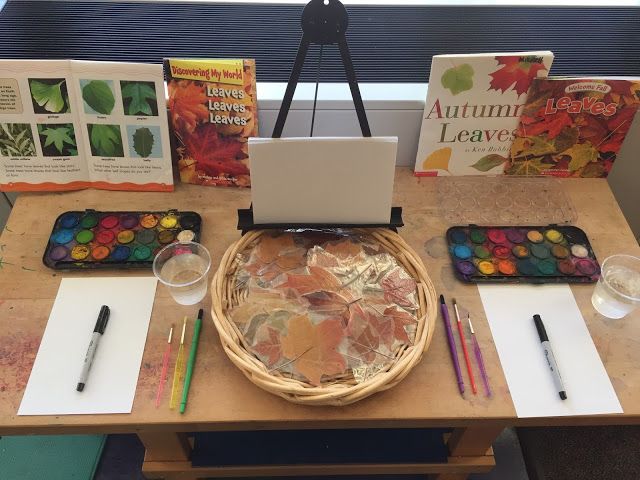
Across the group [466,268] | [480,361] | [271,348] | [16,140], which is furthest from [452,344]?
[16,140]

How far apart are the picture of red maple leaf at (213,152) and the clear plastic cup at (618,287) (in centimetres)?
67

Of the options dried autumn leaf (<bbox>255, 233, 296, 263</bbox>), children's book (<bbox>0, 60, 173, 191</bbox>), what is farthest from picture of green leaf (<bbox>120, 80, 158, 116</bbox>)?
dried autumn leaf (<bbox>255, 233, 296, 263</bbox>)

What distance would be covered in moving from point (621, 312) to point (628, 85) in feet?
1.38

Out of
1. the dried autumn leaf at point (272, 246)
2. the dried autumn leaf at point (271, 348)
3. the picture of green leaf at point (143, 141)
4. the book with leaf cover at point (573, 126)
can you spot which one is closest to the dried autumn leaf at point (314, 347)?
the dried autumn leaf at point (271, 348)

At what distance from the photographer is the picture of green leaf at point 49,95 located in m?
1.02

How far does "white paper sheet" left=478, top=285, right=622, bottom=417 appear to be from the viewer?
847 mm

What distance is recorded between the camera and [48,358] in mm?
881

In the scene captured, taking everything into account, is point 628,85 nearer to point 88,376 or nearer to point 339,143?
point 339,143

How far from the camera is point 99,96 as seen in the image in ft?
3.39

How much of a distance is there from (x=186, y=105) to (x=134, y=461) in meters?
0.87

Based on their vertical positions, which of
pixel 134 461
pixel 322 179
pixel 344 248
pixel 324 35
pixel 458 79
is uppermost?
pixel 324 35

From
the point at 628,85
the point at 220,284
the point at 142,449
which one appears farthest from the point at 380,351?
the point at 142,449

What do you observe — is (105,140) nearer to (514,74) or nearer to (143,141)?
(143,141)

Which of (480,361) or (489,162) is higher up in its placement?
(489,162)
